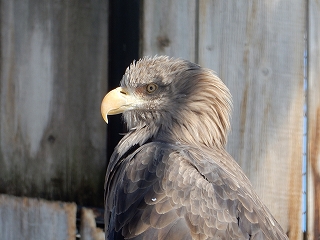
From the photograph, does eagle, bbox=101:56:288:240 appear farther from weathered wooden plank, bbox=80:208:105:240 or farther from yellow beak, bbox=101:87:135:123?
weathered wooden plank, bbox=80:208:105:240

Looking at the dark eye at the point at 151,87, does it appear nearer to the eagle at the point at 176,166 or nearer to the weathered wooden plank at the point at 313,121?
the eagle at the point at 176,166

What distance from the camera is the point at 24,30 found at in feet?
23.3

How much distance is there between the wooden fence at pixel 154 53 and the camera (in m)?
6.61

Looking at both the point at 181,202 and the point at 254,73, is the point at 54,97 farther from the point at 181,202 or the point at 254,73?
the point at 181,202

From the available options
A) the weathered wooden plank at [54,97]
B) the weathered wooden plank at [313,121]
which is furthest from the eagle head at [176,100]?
the weathered wooden plank at [54,97]

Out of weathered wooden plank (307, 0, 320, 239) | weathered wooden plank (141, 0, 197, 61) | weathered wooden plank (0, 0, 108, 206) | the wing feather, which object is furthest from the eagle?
weathered wooden plank (0, 0, 108, 206)

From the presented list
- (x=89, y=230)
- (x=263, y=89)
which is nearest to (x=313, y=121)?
(x=263, y=89)

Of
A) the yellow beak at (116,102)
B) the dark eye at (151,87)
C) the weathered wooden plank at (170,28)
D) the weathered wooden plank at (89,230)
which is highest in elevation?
the weathered wooden plank at (170,28)

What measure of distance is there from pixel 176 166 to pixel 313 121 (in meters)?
1.62

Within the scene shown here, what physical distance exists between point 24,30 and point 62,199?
1.31 meters

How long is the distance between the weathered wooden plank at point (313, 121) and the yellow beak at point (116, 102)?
53.3 inches

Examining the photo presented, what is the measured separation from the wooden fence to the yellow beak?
1.38 feet

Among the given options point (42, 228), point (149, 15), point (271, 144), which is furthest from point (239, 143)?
point (42, 228)

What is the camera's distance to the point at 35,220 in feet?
21.7
